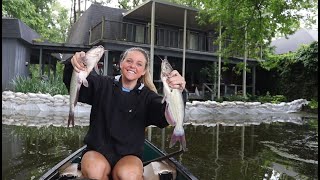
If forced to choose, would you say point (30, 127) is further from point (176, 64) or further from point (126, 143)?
point (176, 64)

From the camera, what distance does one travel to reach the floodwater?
228 inches

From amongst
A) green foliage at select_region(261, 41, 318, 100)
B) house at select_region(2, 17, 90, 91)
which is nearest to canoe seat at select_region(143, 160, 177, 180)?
house at select_region(2, 17, 90, 91)

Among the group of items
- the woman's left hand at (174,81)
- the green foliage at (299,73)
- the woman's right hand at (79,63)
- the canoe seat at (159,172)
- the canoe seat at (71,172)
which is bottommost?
the canoe seat at (159,172)

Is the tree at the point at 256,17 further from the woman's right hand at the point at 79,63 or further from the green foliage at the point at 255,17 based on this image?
the woman's right hand at the point at 79,63

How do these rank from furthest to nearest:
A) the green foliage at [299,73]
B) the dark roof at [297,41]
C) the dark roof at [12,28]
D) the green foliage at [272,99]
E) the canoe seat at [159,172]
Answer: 1. the dark roof at [297,41]
2. the green foliage at [299,73]
3. the green foliage at [272,99]
4. the dark roof at [12,28]
5. the canoe seat at [159,172]

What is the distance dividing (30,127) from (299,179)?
7470 mm

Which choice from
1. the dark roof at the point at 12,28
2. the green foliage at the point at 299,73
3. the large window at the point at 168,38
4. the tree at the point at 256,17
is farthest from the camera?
the green foliage at the point at 299,73

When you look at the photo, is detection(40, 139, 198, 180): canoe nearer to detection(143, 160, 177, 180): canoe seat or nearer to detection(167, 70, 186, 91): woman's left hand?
detection(143, 160, 177, 180): canoe seat

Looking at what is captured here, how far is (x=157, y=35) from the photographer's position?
61.8 feet

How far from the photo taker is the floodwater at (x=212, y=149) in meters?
5.79

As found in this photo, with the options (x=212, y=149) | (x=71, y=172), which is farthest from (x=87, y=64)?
(x=212, y=149)

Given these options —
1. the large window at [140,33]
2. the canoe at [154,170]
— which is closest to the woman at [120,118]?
the canoe at [154,170]

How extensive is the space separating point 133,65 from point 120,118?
492 mm

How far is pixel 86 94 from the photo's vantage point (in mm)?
3064
